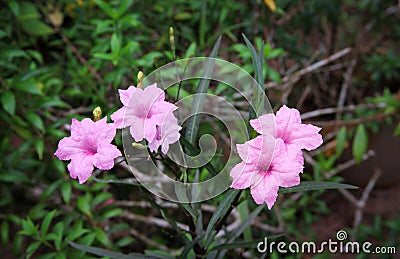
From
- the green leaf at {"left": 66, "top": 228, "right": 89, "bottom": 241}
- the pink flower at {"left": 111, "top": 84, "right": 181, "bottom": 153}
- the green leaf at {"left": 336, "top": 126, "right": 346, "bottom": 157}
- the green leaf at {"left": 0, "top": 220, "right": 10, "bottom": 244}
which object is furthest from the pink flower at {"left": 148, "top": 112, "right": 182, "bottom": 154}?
the green leaf at {"left": 336, "top": 126, "right": 346, "bottom": 157}

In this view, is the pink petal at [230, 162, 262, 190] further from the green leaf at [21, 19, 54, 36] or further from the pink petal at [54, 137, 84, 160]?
the green leaf at [21, 19, 54, 36]

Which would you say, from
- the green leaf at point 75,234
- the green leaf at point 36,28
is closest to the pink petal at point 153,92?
the green leaf at point 75,234

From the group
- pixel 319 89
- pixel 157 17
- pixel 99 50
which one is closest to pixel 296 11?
pixel 319 89

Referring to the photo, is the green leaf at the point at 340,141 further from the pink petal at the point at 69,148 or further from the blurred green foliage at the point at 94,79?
the pink petal at the point at 69,148

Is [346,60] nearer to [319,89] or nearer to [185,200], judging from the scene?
[319,89]

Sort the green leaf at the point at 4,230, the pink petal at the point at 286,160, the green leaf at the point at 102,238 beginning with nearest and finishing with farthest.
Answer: the pink petal at the point at 286,160
the green leaf at the point at 102,238
the green leaf at the point at 4,230
